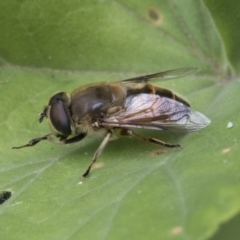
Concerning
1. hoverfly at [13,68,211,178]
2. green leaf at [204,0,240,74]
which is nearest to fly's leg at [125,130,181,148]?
hoverfly at [13,68,211,178]

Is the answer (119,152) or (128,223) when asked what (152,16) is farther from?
(128,223)

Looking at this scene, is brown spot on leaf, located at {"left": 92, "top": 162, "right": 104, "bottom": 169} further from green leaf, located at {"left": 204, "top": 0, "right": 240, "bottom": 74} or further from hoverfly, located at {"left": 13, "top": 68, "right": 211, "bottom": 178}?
green leaf, located at {"left": 204, "top": 0, "right": 240, "bottom": 74}

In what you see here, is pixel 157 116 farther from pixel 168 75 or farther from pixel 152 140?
pixel 168 75

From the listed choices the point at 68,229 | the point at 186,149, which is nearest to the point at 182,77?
the point at 186,149

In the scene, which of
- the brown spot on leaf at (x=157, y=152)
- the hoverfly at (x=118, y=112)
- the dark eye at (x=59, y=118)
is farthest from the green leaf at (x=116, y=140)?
the dark eye at (x=59, y=118)

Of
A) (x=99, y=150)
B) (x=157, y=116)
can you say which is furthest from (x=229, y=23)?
(x=99, y=150)

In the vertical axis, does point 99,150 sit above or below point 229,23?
below
